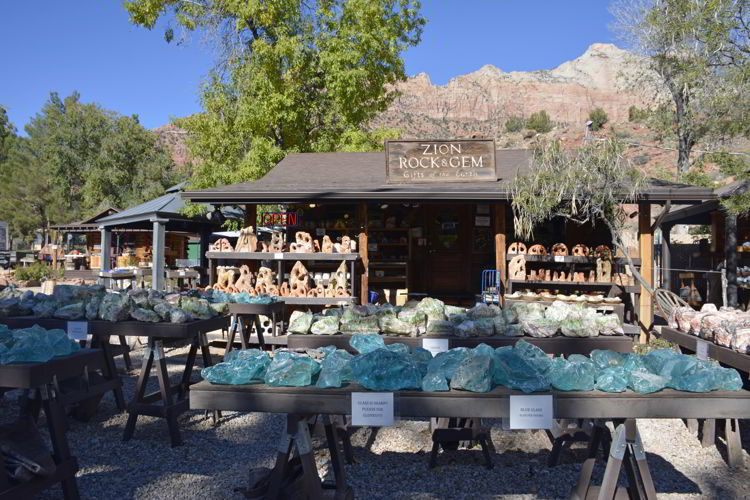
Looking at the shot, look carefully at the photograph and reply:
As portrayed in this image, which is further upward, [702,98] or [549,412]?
[702,98]

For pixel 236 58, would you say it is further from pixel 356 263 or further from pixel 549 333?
pixel 549 333

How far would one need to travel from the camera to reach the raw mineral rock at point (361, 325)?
4805 millimetres

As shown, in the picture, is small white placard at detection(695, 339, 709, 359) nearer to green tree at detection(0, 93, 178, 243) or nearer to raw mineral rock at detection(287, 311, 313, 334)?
raw mineral rock at detection(287, 311, 313, 334)

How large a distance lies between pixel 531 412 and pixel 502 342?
2.00 meters

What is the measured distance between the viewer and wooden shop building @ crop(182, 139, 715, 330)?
9.23 meters

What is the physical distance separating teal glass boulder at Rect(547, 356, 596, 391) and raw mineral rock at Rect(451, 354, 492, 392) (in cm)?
32

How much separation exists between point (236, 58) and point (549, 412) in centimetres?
1823

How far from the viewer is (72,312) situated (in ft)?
17.5

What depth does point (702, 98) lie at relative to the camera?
11945 millimetres

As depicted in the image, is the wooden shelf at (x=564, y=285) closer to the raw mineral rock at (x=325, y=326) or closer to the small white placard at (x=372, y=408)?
the raw mineral rock at (x=325, y=326)

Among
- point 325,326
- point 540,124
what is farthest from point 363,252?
point 540,124

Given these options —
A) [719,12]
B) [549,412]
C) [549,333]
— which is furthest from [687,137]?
[549,412]

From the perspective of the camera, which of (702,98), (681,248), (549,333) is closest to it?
(549,333)

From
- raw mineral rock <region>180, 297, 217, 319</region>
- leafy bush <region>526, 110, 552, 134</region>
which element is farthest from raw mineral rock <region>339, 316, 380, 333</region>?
leafy bush <region>526, 110, 552, 134</region>
